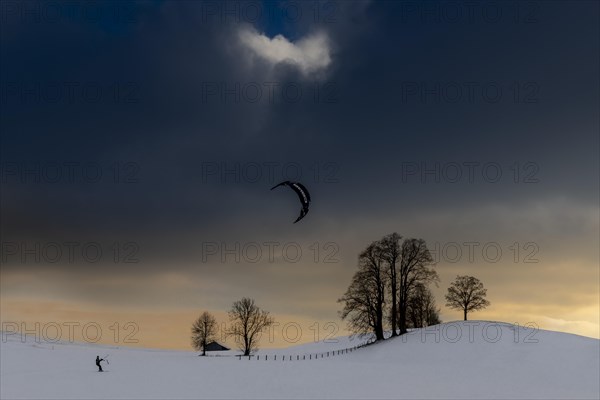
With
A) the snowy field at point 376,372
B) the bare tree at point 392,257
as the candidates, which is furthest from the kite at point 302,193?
the bare tree at point 392,257

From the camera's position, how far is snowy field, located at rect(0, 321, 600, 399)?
40812 millimetres

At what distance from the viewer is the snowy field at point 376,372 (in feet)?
134

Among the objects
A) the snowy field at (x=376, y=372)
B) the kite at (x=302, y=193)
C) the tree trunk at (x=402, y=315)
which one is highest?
the kite at (x=302, y=193)

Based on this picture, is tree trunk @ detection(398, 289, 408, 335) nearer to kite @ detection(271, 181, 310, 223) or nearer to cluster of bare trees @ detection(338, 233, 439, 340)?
cluster of bare trees @ detection(338, 233, 439, 340)

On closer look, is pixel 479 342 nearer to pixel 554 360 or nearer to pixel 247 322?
pixel 554 360

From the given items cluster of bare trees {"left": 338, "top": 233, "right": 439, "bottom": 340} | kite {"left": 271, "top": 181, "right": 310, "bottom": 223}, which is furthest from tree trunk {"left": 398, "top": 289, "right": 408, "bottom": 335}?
kite {"left": 271, "top": 181, "right": 310, "bottom": 223}

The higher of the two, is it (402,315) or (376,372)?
(402,315)

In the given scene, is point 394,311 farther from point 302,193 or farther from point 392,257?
point 302,193

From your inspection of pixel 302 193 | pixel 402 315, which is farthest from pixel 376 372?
pixel 402 315

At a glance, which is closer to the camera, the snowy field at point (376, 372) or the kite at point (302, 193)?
the kite at point (302, 193)

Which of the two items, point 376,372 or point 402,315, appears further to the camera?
point 402,315

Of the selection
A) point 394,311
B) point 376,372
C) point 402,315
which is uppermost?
point 394,311

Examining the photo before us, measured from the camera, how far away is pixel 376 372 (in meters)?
49.4

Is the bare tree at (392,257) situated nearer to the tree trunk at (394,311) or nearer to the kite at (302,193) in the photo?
the tree trunk at (394,311)
